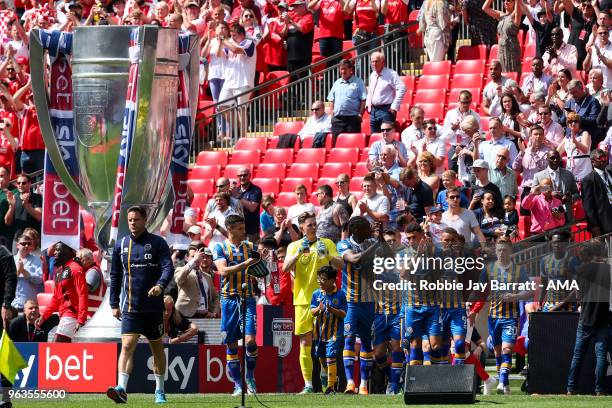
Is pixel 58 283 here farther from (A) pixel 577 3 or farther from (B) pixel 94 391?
(A) pixel 577 3

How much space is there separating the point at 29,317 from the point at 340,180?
4513 mm

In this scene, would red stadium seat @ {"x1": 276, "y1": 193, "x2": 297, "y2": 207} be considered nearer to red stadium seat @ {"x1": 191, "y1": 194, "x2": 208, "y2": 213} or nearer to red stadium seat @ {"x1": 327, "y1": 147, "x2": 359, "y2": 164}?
red stadium seat @ {"x1": 327, "y1": 147, "x2": 359, "y2": 164}

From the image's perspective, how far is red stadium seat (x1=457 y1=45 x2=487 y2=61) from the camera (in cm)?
2428

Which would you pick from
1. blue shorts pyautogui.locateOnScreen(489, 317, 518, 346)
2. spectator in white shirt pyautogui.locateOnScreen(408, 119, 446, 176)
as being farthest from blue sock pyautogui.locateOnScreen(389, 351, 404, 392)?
spectator in white shirt pyautogui.locateOnScreen(408, 119, 446, 176)

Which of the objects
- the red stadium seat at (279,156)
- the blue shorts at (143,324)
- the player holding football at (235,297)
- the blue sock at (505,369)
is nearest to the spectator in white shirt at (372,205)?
the blue sock at (505,369)

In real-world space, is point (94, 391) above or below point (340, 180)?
below

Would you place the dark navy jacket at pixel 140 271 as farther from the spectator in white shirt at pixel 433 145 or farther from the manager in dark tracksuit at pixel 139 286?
the spectator in white shirt at pixel 433 145

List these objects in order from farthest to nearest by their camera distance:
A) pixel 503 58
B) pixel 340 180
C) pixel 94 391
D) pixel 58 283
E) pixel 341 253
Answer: pixel 503 58 → pixel 340 180 → pixel 58 283 → pixel 341 253 → pixel 94 391

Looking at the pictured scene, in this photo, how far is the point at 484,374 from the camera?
16.7 meters

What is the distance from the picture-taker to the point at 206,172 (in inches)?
1003

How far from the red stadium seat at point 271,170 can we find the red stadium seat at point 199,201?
909 mm

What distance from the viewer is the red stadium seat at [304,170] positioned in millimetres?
23844

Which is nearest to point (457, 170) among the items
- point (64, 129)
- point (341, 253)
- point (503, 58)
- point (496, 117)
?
point (496, 117)

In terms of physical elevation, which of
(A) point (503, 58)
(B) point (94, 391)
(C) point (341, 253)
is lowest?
(B) point (94, 391)
